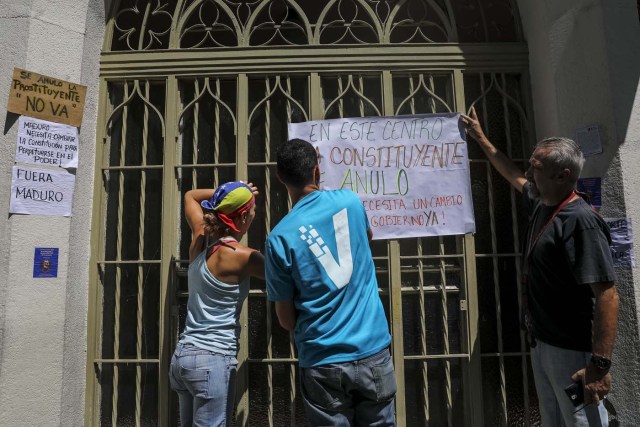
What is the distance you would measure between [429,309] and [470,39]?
2.03 meters

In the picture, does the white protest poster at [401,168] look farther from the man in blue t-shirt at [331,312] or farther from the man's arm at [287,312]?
A: the man's arm at [287,312]

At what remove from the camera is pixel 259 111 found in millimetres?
3857

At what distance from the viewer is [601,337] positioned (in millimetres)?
2287

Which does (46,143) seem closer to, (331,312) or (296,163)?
(296,163)

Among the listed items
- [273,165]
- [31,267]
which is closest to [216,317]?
[273,165]

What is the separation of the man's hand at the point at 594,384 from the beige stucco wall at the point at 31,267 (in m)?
3.07

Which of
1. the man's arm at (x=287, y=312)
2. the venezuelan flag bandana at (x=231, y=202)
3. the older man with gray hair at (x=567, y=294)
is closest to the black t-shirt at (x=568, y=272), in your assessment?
the older man with gray hair at (x=567, y=294)

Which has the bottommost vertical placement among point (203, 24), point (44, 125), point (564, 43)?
point (44, 125)

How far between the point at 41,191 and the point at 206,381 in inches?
70.1

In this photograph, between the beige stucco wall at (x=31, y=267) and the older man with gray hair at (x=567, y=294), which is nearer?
the older man with gray hair at (x=567, y=294)

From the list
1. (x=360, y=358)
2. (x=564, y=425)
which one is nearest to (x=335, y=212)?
(x=360, y=358)

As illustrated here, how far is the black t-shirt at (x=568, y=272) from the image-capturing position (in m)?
2.35

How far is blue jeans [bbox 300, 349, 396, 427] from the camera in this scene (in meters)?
2.22

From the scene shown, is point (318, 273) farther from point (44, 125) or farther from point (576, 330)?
point (44, 125)
